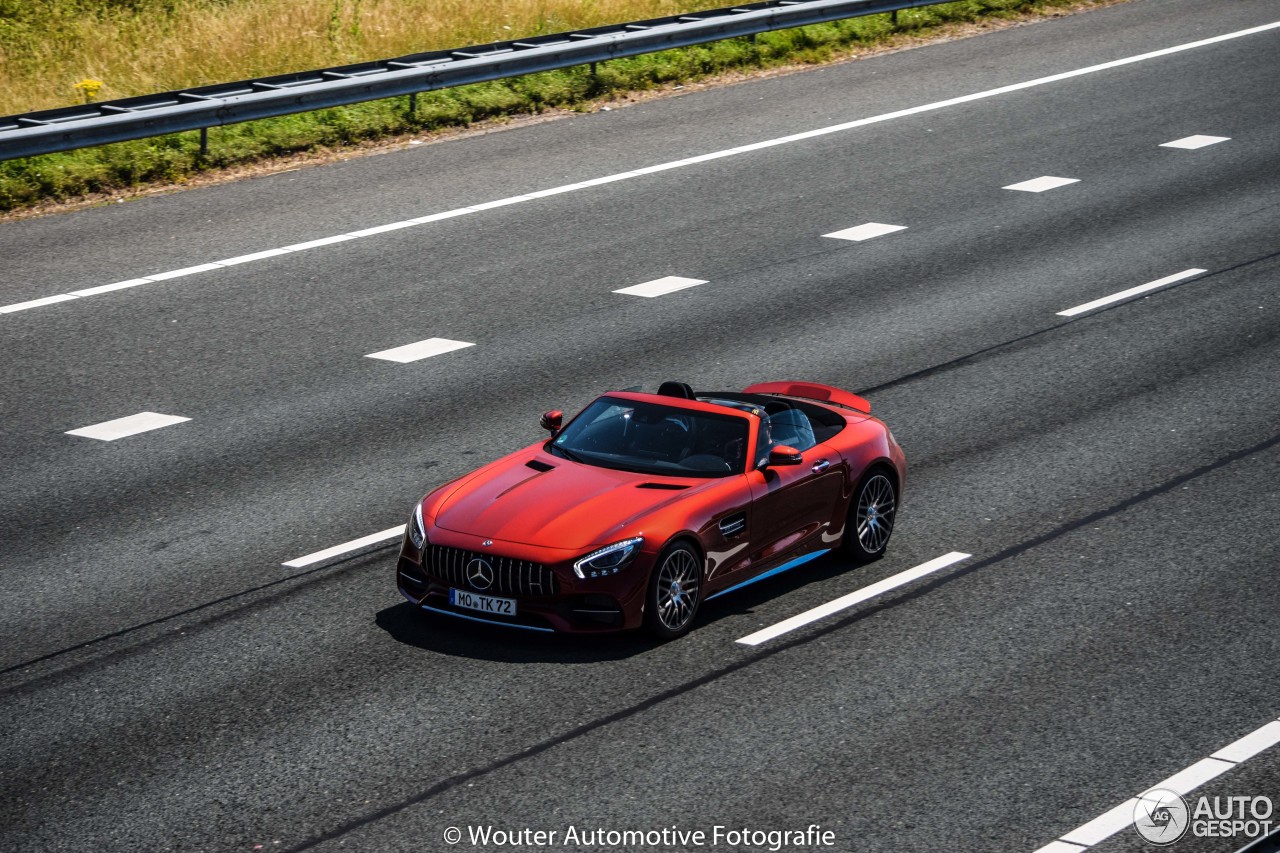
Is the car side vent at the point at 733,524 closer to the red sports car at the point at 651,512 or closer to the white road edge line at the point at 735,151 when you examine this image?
the red sports car at the point at 651,512

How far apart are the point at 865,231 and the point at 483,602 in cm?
1010

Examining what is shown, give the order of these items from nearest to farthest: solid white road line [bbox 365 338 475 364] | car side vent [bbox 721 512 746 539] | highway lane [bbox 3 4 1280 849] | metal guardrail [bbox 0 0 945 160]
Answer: highway lane [bbox 3 4 1280 849]
car side vent [bbox 721 512 746 539]
solid white road line [bbox 365 338 475 364]
metal guardrail [bbox 0 0 945 160]

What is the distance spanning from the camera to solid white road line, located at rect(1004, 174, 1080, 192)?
2008 centimetres

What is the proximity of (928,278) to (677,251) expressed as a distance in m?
2.71

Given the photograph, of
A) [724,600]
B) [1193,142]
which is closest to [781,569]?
[724,600]

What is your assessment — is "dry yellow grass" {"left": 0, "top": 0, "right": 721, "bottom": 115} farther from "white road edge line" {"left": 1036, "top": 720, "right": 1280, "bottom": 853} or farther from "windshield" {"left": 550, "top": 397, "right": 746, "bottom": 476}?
"white road edge line" {"left": 1036, "top": 720, "right": 1280, "bottom": 853}

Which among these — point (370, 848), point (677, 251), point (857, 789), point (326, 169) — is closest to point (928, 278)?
point (677, 251)

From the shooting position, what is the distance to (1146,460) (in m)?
12.7

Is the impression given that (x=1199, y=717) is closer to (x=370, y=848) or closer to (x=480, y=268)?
(x=370, y=848)

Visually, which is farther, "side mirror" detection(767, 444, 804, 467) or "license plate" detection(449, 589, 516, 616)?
"side mirror" detection(767, 444, 804, 467)

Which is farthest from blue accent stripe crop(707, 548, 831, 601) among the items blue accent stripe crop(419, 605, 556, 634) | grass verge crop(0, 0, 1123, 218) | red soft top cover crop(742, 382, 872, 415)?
grass verge crop(0, 0, 1123, 218)

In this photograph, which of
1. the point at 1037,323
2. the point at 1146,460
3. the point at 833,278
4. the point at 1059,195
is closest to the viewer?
the point at 1146,460

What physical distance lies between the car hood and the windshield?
150 millimetres

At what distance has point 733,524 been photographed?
33.1ft
